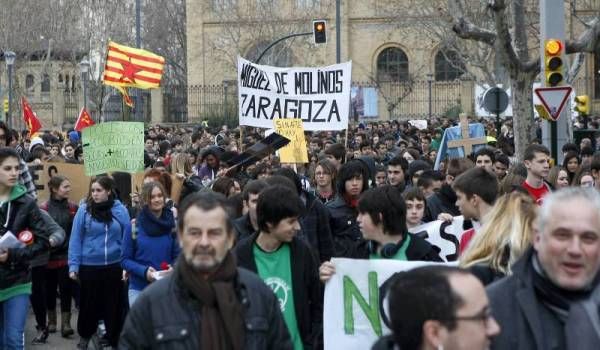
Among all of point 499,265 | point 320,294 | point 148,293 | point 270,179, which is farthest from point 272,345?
point 270,179

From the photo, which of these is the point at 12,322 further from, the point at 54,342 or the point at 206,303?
the point at 206,303

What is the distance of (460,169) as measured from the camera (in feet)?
36.7

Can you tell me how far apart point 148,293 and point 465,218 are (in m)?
2.96

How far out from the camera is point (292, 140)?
15.5m

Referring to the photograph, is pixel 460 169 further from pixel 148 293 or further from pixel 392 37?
pixel 392 37

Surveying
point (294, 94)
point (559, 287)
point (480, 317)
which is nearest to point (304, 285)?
point (559, 287)

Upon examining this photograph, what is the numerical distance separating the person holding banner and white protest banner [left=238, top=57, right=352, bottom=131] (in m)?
7.69

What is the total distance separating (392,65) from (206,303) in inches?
2345

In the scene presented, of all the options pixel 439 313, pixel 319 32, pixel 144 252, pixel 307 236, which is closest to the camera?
pixel 439 313

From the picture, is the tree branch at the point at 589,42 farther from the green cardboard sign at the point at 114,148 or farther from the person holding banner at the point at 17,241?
the person holding banner at the point at 17,241

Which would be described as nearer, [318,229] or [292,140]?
[318,229]

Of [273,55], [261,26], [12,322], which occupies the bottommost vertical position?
[12,322]

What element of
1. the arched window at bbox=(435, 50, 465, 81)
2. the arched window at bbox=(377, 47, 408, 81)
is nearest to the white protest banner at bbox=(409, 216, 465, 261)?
the arched window at bbox=(435, 50, 465, 81)

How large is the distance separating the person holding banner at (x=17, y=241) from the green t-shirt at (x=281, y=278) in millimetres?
2319
